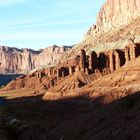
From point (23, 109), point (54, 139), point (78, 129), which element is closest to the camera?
point (54, 139)

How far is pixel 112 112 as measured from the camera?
100m

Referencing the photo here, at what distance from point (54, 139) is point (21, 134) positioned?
6.64m

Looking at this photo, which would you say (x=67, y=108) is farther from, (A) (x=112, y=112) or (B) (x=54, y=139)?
(B) (x=54, y=139)

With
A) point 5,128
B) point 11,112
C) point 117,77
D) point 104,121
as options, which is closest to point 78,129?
point 104,121


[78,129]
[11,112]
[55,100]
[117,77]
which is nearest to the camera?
[78,129]

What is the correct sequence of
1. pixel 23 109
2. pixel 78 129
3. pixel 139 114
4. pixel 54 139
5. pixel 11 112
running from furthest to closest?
pixel 23 109
pixel 11 112
pixel 78 129
pixel 54 139
pixel 139 114

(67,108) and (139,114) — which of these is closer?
(139,114)

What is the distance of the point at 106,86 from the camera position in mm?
168750

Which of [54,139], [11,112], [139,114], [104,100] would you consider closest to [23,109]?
[11,112]

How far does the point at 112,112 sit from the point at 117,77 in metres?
75.7

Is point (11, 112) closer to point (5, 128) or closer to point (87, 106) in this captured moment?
point (87, 106)

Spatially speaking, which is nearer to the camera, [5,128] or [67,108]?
[5,128]

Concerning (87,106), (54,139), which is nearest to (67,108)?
(87,106)

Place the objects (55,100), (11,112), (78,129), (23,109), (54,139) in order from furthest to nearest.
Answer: (55,100), (23,109), (11,112), (78,129), (54,139)
